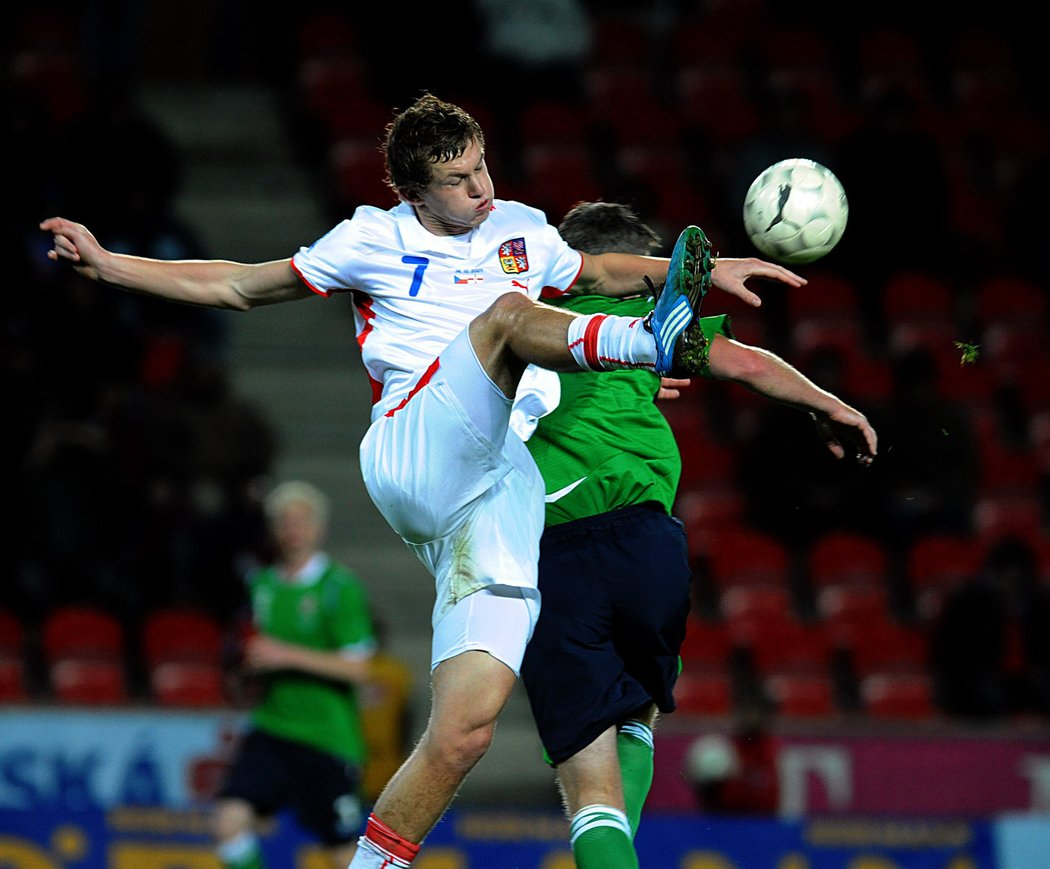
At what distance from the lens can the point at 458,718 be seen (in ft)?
13.5

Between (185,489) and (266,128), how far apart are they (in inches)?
196

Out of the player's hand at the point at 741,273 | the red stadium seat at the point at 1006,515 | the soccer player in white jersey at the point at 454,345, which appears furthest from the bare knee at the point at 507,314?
the red stadium seat at the point at 1006,515

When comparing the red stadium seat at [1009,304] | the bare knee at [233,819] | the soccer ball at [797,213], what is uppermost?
the red stadium seat at [1009,304]

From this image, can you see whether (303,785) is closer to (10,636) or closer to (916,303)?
(10,636)

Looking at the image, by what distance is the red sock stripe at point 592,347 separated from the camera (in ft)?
12.8

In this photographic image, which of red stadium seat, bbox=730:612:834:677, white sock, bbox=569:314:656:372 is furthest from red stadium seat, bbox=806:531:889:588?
white sock, bbox=569:314:656:372

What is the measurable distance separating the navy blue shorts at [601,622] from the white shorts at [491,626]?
0.28 metres

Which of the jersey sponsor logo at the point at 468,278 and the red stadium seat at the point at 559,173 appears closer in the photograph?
the jersey sponsor logo at the point at 468,278

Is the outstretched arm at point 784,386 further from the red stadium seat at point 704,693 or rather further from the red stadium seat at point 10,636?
the red stadium seat at point 10,636

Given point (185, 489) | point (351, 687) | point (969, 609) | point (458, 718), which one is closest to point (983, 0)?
point (969, 609)

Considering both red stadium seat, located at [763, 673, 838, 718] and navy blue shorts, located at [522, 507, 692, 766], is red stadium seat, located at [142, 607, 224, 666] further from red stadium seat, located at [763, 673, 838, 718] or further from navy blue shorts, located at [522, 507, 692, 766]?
navy blue shorts, located at [522, 507, 692, 766]

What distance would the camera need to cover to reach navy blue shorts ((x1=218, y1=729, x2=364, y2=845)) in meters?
7.62

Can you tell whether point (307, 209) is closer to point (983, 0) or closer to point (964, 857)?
point (983, 0)

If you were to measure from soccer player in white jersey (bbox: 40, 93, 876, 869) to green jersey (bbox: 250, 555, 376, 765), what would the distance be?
3.39 meters
